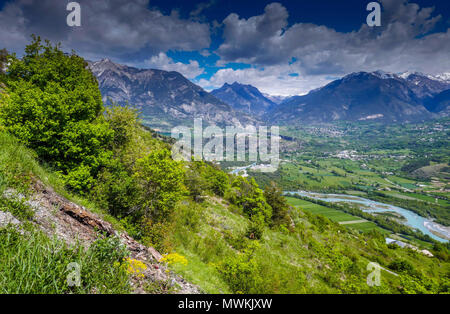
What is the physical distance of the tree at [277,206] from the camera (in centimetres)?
3459

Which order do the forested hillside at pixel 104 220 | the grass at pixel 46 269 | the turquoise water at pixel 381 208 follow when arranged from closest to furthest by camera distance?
1. the grass at pixel 46 269
2. the forested hillside at pixel 104 220
3. the turquoise water at pixel 381 208

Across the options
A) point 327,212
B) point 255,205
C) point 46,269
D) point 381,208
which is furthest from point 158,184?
point 381,208

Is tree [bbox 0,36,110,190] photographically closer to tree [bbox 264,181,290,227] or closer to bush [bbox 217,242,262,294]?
bush [bbox 217,242,262,294]

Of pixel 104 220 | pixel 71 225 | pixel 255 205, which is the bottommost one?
pixel 255 205

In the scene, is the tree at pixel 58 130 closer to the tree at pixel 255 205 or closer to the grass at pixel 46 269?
the grass at pixel 46 269

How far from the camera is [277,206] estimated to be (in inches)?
1416

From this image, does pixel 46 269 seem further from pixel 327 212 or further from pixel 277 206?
pixel 327 212

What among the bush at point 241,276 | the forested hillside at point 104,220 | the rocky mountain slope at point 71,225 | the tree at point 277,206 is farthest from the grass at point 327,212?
the rocky mountain slope at point 71,225

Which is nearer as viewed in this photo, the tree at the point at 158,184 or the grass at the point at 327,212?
the tree at the point at 158,184

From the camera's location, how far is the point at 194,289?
8.56 m
